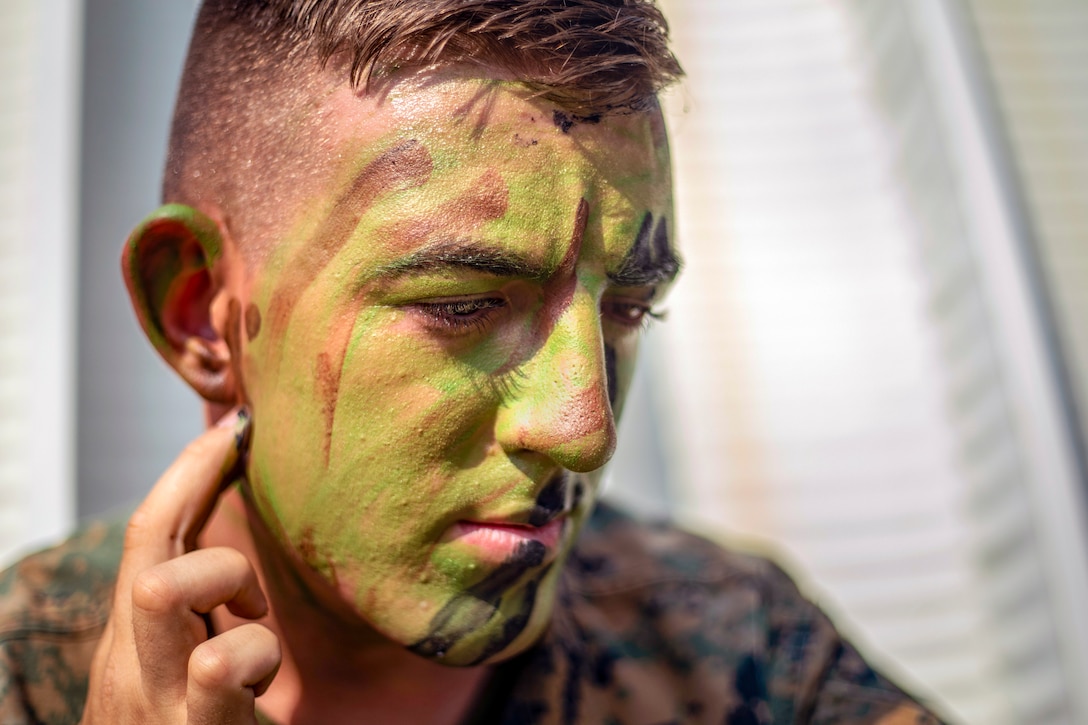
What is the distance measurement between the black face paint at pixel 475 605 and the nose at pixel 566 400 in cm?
16

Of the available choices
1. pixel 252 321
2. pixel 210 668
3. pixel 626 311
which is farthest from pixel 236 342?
pixel 626 311

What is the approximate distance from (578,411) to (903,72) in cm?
267

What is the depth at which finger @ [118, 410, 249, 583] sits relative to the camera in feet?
4.36

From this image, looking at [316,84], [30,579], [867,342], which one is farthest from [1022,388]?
[30,579]

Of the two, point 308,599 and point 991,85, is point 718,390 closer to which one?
point 991,85

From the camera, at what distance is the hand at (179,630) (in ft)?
3.87

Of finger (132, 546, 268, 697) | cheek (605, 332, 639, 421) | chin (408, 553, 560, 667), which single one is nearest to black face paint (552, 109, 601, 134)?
cheek (605, 332, 639, 421)

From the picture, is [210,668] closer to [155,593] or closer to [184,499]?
[155,593]

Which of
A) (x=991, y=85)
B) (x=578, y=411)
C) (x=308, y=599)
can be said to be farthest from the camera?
(x=991, y=85)

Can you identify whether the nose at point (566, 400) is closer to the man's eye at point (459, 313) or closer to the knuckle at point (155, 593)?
the man's eye at point (459, 313)

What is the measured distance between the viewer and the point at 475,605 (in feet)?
4.25

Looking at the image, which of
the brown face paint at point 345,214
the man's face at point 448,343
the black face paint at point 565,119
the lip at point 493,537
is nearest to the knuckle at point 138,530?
the man's face at point 448,343

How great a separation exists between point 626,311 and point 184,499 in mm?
717

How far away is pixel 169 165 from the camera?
1.57 meters
